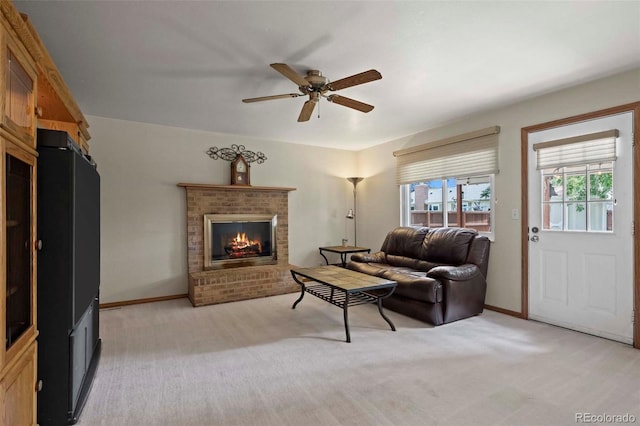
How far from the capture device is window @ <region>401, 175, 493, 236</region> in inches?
158

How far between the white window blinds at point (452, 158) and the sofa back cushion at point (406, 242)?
811 millimetres

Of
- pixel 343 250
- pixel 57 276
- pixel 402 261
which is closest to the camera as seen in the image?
pixel 57 276

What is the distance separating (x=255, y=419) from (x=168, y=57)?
2615mm

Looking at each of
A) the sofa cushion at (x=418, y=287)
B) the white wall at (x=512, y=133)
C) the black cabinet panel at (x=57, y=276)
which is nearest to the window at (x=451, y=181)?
the white wall at (x=512, y=133)

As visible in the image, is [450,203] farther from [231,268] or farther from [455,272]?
[231,268]

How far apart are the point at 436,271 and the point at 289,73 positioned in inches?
95.0

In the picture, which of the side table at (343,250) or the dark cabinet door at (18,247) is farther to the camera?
the side table at (343,250)

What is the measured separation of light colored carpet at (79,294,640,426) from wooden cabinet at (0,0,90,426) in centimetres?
64

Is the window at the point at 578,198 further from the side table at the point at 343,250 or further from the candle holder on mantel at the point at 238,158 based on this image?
the candle holder on mantel at the point at 238,158

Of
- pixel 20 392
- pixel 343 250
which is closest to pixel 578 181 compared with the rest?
pixel 343 250

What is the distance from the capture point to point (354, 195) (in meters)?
6.09

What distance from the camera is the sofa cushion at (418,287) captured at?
320cm

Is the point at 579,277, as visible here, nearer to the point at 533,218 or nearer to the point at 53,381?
the point at 533,218

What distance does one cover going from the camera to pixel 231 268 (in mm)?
4723
